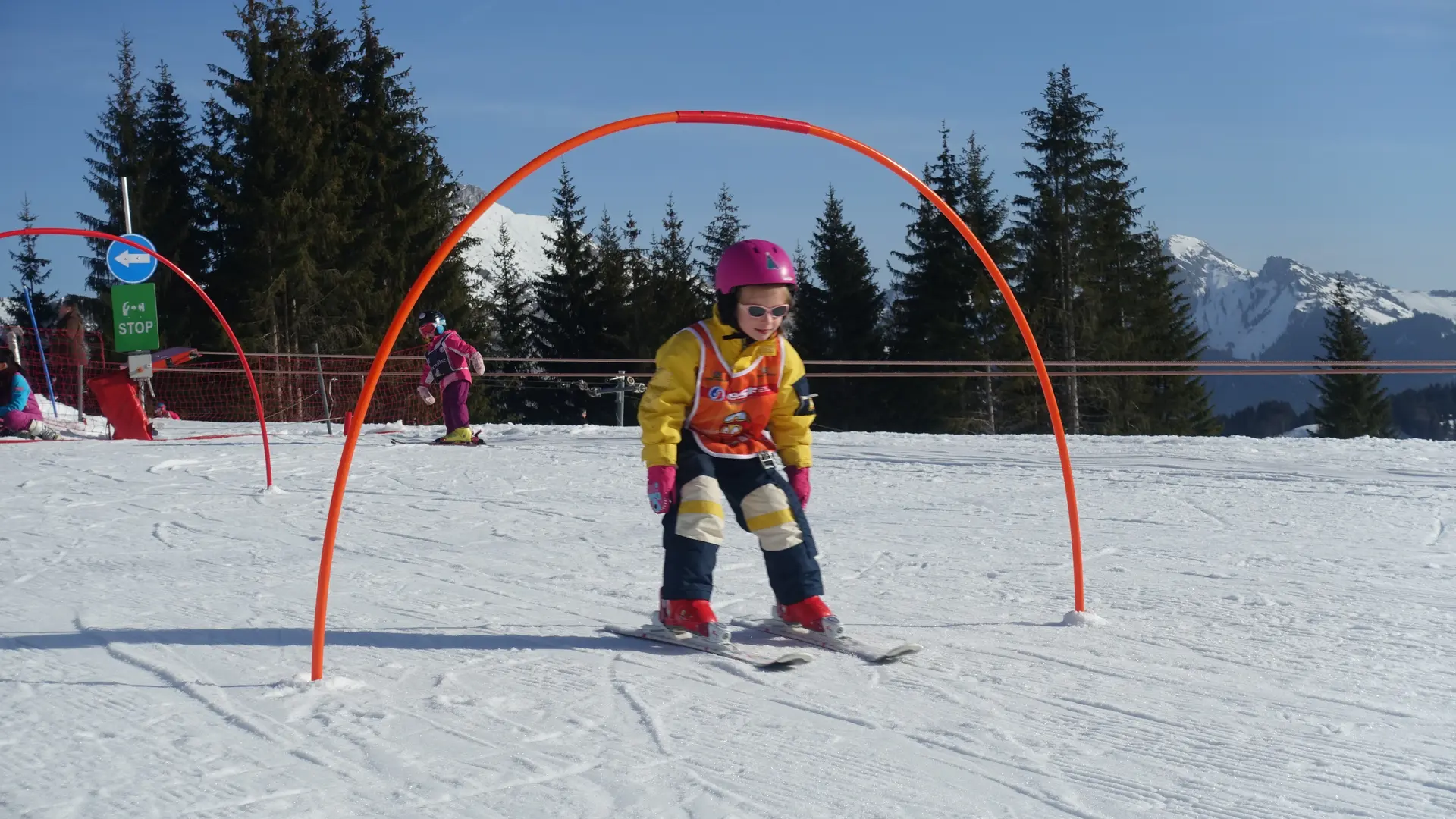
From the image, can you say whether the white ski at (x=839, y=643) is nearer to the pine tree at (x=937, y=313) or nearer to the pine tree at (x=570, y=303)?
the pine tree at (x=937, y=313)

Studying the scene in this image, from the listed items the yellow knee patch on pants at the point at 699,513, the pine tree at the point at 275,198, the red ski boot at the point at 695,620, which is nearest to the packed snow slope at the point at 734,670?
the red ski boot at the point at 695,620

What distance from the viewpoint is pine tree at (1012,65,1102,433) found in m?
34.6

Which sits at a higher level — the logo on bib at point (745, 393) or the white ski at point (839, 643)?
the logo on bib at point (745, 393)

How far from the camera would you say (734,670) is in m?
4.35

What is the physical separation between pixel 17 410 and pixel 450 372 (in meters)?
6.18

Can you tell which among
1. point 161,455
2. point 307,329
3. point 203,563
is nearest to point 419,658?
point 203,563

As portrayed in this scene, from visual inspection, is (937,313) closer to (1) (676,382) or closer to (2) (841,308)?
(2) (841,308)

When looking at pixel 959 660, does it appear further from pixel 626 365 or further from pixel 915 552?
pixel 626 365

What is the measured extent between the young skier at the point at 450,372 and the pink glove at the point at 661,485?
387 inches

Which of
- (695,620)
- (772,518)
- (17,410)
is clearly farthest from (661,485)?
(17,410)

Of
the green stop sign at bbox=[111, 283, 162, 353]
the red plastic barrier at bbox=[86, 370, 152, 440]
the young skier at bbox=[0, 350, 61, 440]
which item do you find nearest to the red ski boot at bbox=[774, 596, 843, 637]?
the green stop sign at bbox=[111, 283, 162, 353]

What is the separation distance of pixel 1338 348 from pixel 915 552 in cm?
4609

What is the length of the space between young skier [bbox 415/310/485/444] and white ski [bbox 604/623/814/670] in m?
9.45

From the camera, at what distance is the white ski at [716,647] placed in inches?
172
